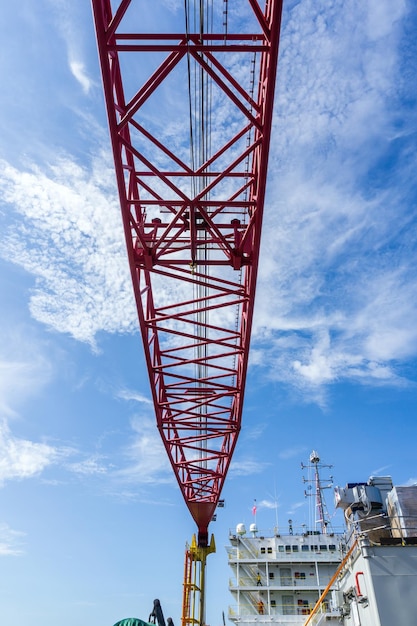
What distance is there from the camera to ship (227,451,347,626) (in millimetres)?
29094

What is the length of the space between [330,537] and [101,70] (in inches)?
1260

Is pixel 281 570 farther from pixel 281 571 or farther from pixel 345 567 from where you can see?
pixel 345 567

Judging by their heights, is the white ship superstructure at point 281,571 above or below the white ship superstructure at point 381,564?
above

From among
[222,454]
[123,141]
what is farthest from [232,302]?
[222,454]

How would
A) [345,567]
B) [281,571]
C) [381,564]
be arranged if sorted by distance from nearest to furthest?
[381,564]
[345,567]
[281,571]

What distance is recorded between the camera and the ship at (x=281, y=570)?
29.1 metres

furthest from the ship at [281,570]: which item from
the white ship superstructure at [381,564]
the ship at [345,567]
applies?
the white ship superstructure at [381,564]

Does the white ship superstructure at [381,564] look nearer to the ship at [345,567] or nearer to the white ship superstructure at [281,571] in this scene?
the ship at [345,567]

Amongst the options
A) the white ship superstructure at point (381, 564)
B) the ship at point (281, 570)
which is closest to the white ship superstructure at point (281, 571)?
the ship at point (281, 570)

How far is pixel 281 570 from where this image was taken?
30.4 metres

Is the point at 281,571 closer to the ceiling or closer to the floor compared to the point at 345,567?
closer to the ceiling

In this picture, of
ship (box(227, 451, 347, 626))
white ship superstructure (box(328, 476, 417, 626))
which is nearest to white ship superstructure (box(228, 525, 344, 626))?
ship (box(227, 451, 347, 626))

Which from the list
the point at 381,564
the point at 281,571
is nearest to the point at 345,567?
the point at 381,564

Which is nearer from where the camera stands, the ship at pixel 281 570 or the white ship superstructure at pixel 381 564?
the white ship superstructure at pixel 381 564
